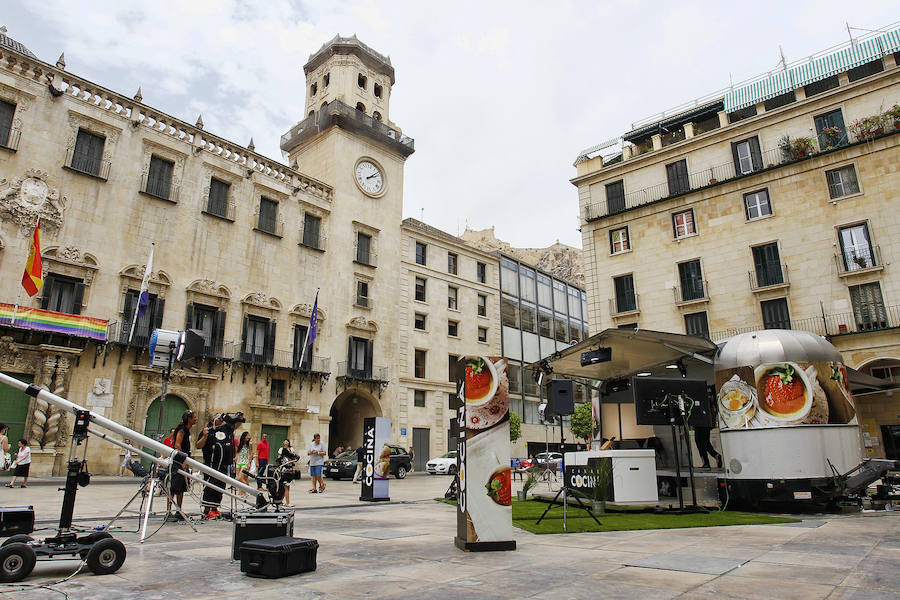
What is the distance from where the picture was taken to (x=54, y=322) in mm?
22781

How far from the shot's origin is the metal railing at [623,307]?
1176 inches

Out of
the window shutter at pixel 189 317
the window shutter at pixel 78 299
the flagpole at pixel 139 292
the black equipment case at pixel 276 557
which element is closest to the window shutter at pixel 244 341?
the window shutter at pixel 189 317

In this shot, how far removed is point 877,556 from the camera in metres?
6.71

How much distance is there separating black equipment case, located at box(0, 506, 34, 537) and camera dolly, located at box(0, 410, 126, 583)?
429 mm

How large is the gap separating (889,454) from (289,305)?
29.9 metres

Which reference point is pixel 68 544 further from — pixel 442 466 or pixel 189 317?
pixel 442 466

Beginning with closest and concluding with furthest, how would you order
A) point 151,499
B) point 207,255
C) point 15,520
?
point 15,520, point 151,499, point 207,255

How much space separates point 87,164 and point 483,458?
26.4 m

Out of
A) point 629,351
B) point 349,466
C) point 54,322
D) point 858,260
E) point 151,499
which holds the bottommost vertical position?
point 349,466

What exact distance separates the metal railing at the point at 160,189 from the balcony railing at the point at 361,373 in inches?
521

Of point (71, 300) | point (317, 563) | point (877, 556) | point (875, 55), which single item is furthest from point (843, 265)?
point (71, 300)

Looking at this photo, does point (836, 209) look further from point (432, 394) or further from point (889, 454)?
point (432, 394)

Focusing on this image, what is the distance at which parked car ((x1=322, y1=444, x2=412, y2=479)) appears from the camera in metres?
27.4

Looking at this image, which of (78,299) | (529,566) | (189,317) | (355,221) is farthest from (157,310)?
(529,566)
